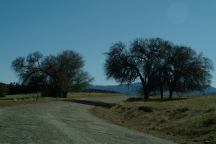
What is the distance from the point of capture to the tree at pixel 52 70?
360 ft

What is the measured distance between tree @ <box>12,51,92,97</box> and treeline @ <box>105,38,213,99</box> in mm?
27701

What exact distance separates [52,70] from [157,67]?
35.3 meters

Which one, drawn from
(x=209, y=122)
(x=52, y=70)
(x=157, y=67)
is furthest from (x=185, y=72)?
(x=209, y=122)

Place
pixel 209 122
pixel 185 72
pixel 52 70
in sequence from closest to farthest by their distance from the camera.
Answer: pixel 209 122 < pixel 185 72 < pixel 52 70

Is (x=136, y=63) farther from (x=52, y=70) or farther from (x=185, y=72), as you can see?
(x=52, y=70)

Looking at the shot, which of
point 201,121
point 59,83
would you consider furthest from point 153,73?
point 201,121

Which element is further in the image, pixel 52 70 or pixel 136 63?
pixel 52 70

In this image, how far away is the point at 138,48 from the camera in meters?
83.3

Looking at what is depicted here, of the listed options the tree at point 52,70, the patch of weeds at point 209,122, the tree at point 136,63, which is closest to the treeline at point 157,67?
the tree at point 136,63

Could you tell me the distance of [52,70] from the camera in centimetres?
11069

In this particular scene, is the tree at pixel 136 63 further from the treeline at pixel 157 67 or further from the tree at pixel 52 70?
the tree at pixel 52 70

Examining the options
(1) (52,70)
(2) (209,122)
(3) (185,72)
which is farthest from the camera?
(1) (52,70)

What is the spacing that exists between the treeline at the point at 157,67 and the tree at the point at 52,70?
27.7 m

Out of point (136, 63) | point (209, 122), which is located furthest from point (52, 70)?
point (209, 122)
